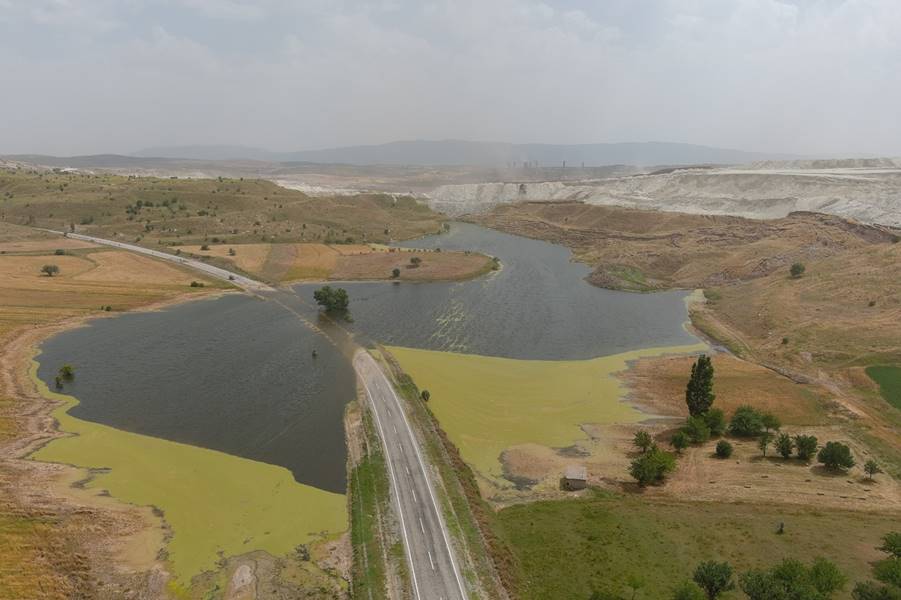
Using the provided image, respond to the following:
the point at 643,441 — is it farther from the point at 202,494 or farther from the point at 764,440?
the point at 202,494

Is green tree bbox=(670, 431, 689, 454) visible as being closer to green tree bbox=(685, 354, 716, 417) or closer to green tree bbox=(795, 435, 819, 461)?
green tree bbox=(685, 354, 716, 417)

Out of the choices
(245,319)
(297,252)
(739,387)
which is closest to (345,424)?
(245,319)

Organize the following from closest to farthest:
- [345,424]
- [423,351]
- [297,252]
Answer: [345,424] < [423,351] < [297,252]

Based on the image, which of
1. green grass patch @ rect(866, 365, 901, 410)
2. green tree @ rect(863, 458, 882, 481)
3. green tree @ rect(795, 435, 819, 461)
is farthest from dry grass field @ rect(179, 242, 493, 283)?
green tree @ rect(863, 458, 882, 481)

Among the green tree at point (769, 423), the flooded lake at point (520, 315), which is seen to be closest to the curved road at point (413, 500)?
the flooded lake at point (520, 315)

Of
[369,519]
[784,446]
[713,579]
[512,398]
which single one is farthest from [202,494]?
[784,446]

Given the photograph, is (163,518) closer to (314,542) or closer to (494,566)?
(314,542)
